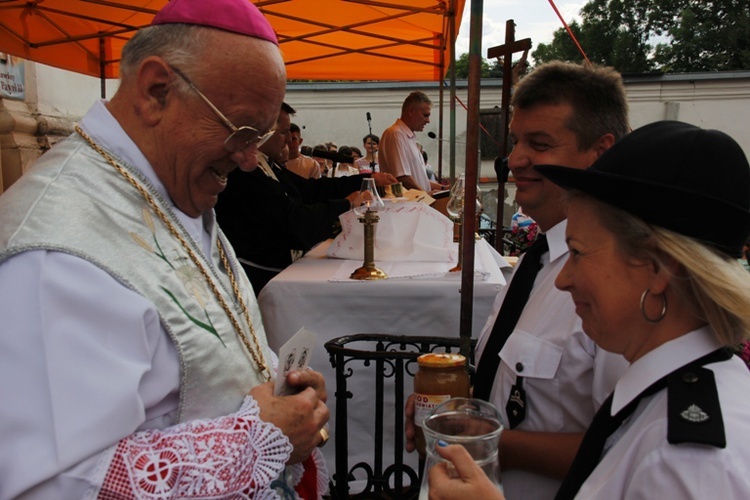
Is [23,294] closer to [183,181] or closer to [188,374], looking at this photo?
[188,374]

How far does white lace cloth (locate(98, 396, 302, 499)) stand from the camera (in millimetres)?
1110

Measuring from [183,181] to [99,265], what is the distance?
0.36 meters

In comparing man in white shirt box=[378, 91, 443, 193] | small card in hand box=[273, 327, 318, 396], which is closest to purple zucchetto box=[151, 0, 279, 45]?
small card in hand box=[273, 327, 318, 396]

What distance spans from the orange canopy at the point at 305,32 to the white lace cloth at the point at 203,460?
475cm

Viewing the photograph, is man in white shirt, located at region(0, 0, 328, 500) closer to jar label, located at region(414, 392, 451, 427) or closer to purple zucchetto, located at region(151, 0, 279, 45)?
purple zucchetto, located at region(151, 0, 279, 45)

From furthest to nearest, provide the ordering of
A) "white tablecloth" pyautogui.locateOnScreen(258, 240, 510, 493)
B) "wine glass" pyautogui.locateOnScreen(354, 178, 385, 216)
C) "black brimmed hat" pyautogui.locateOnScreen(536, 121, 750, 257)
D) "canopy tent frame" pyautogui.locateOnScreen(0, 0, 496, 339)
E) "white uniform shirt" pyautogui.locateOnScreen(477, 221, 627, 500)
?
"canopy tent frame" pyautogui.locateOnScreen(0, 0, 496, 339) < "wine glass" pyautogui.locateOnScreen(354, 178, 385, 216) < "white tablecloth" pyautogui.locateOnScreen(258, 240, 510, 493) < "white uniform shirt" pyautogui.locateOnScreen(477, 221, 627, 500) < "black brimmed hat" pyautogui.locateOnScreen(536, 121, 750, 257)

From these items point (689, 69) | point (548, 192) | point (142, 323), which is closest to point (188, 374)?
point (142, 323)

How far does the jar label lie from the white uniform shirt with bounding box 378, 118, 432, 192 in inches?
200

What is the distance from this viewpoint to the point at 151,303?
121 cm

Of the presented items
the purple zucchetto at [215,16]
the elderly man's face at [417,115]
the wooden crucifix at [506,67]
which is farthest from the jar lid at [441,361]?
the elderly man's face at [417,115]

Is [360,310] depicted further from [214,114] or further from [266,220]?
[214,114]

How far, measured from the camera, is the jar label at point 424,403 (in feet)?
5.05

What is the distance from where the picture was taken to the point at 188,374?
127 cm

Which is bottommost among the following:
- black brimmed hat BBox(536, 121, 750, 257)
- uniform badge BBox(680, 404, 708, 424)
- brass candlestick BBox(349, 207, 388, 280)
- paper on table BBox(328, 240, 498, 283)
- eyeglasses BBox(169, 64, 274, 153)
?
paper on table BBox(328, 240, 498, 283)
